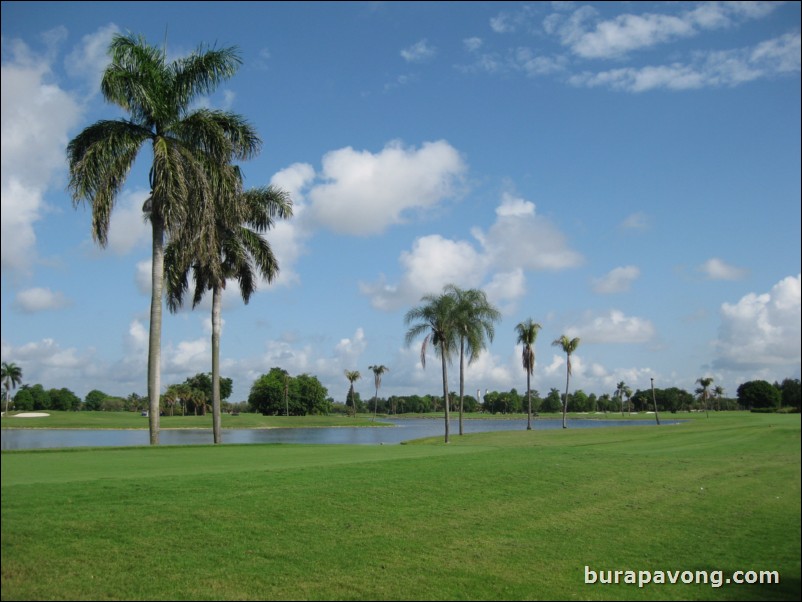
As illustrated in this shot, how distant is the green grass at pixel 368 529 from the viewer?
23.8 feet

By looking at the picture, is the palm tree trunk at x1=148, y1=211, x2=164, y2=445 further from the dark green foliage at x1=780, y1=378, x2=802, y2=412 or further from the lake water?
the dark green foliage at x1=780, y1=378, x2=802, y2=412

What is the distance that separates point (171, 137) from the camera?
23875 mm

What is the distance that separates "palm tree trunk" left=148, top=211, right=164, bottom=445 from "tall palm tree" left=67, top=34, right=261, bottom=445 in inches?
1.4

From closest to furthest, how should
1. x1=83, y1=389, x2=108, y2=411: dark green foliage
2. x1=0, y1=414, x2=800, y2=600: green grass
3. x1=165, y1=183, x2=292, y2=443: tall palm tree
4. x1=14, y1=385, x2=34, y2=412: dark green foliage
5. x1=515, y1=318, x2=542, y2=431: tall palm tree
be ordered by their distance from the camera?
x1=0, y1=414, x2=800, y2=600: green grass
x1=14, y1=385, x2=34, y2=412: dark green foliage
x1=165, y1=183, x2=292, y2=443: tall palm tree
x1=515, y1=318, x2=542, y2=431: tall palm tree
x1=83, y1=389, x2=108, y2=411: dark green foliage

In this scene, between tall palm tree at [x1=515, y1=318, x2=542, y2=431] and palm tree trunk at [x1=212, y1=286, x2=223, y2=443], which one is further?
tall palm tree at [x1=515, y1=318, x2=542, y2=431]

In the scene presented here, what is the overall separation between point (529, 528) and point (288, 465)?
7073mm

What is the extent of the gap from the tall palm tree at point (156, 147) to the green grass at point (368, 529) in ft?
31.3

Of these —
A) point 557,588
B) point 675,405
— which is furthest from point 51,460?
point 675,405

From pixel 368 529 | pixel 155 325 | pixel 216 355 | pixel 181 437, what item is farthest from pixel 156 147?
pixel 181 437

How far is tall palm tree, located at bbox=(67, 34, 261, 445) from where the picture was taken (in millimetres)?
22141

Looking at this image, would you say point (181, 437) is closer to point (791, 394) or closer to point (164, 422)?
point (164, 422)

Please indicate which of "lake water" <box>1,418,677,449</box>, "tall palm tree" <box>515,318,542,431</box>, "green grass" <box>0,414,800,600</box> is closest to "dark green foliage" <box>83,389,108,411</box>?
"lake water" <box>1,418,677,449</box>

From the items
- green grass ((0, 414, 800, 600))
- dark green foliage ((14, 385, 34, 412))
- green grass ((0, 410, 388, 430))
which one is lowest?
green grass ((0, 410, 388, 430))

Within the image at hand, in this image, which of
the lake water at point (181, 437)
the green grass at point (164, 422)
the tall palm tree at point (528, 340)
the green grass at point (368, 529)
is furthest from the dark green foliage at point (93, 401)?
the green grass at point (368, 529)
